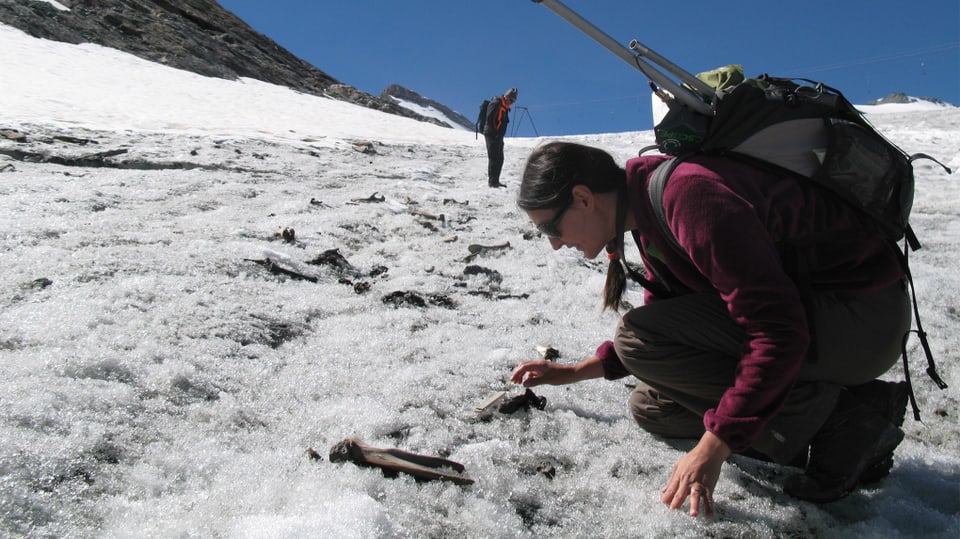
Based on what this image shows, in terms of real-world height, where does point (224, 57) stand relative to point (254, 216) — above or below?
above

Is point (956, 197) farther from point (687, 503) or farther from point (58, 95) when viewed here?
point (58, 95)

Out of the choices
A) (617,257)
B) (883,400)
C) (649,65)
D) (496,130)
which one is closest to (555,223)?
(617,257)

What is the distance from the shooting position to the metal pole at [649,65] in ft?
6.81

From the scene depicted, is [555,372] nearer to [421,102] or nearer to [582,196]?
[582,196]

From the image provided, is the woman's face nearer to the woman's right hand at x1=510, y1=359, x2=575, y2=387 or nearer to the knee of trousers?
the woman's right hand at x1=510, y1=359, x2=575, y2=387

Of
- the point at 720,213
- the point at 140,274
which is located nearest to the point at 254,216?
the point at 140,274

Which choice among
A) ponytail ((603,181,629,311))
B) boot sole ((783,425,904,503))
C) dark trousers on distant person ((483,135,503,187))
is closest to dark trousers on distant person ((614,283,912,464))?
boot sole ((783,425,904,503))

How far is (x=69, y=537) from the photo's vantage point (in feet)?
5.34

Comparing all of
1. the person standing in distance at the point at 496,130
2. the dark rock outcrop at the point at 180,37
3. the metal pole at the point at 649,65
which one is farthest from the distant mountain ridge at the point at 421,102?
the metal pole at the point at 649,65

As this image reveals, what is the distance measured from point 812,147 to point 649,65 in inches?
26.9

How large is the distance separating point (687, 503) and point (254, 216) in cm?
477

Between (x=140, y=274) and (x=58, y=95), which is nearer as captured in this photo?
(x=140, y=274)

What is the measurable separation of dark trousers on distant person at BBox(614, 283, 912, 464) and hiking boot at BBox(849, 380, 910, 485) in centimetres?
9

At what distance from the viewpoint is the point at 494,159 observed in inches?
409
